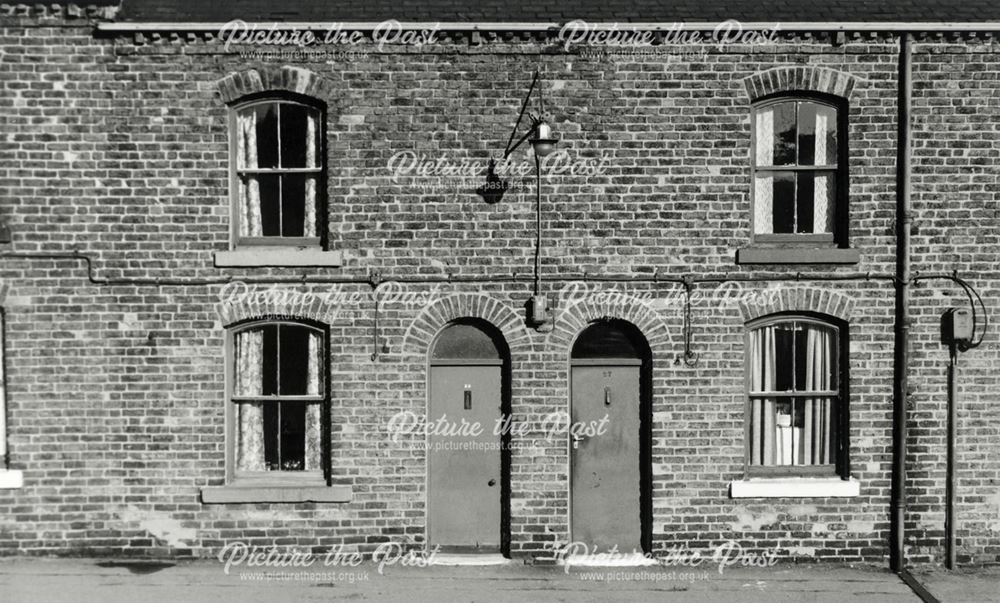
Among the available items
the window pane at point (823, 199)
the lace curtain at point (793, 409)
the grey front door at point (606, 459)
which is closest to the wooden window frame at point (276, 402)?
the grey front door at point (606, 459)

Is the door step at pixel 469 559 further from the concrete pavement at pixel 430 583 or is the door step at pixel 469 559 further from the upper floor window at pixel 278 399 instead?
the upper floor window at pixel 278 399

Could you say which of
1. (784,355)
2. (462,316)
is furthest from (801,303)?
(462,316)

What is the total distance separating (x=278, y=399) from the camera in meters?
8.98

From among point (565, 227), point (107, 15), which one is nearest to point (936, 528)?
point (565, 227)

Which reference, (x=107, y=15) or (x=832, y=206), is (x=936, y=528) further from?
(x=107, y=15)

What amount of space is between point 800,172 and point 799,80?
1.04 meters

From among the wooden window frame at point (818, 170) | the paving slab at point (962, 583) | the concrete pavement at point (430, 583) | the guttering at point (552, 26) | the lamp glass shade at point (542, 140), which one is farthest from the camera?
the wooden window frame at point (818, 170)

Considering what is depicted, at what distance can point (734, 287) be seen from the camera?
8.88m

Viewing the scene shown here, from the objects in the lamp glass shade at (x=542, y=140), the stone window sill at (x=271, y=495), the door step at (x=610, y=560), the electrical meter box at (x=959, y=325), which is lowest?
the door step at (x=610, y=560)

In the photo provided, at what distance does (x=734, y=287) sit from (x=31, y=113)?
26.6ft

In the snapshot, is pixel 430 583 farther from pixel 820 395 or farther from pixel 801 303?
pixel 801 303

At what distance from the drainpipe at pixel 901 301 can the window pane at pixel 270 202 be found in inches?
278

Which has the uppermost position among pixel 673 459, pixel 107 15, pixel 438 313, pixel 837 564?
pixel 107 15

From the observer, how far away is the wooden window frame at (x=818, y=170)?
353 inches
